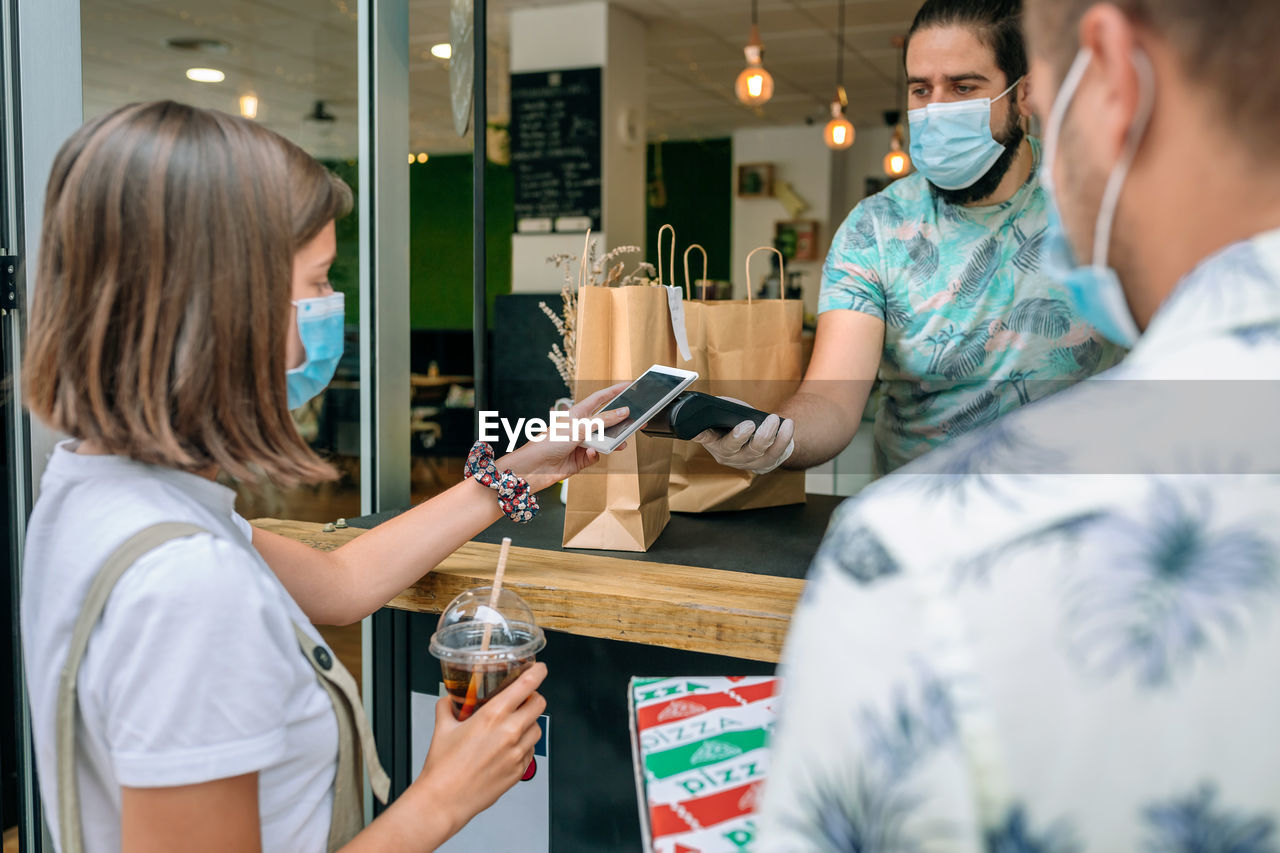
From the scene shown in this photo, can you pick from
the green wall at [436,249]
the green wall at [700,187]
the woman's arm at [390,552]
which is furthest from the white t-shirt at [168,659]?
the green wall at [700,187]

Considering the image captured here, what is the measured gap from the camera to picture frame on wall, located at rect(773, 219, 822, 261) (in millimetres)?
9414

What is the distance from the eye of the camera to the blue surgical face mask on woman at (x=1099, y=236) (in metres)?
0.45

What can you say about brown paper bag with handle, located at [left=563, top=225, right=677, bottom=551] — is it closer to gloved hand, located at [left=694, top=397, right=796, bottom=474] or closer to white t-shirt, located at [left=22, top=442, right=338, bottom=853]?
gloved hand, located at [left=694, top=397, right=796, bottom=474]

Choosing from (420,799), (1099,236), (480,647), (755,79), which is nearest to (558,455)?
(480,647)

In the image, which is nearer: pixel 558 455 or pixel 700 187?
pixel 558 455

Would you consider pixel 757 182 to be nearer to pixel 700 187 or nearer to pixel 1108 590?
pixel 700 187

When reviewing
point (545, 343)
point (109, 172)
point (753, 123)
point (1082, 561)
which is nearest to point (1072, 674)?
point (1082, 561)

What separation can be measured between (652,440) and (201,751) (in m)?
0.85

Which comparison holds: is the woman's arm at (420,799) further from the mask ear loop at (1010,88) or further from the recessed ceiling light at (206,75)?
the recessed ceiling light at (206,75)

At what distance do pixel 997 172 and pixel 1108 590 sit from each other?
1374 millimetres

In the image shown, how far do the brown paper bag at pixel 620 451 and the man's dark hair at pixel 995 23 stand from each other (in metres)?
0.63

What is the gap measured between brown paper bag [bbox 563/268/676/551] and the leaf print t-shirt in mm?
394

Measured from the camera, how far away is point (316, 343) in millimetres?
955

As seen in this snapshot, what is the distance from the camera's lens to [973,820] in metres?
0.40
